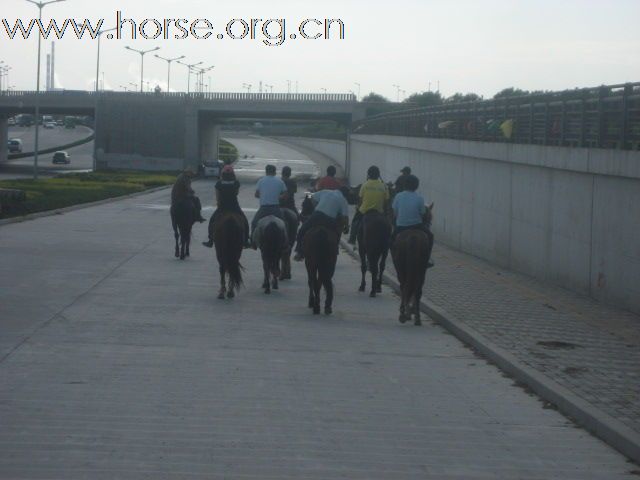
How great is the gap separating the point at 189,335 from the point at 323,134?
16974 cm

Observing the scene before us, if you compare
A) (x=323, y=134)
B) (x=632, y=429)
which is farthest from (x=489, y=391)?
(x=323, y=134)

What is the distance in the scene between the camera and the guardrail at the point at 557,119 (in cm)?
1745

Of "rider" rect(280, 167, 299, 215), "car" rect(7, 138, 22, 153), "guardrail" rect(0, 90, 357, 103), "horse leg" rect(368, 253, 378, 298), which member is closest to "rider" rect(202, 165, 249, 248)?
"rider" rect(280, 167, 299, 215)

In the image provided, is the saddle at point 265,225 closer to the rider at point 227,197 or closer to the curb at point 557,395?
the rider at point 227,197

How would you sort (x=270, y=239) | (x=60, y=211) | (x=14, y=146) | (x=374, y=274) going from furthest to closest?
1. (x=14, y=146)
2. (x=60, y=211)
3. (x=374, y=274)
4. (x=270, y=239)

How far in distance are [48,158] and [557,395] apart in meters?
114

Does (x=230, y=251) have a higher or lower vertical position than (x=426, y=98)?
lower

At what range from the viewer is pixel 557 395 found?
33.1ft

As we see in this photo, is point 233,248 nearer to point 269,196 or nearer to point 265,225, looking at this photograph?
point 265,225

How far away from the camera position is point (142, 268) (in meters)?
21.5

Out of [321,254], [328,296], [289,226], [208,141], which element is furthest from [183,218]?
[208,141]

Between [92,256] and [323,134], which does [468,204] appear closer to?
[92,256]

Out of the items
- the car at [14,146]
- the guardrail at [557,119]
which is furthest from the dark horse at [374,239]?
the car at [14,146]

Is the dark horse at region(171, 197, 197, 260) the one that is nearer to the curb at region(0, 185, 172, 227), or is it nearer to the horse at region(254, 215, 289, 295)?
the horse at region(254, 215, 289, 295)
